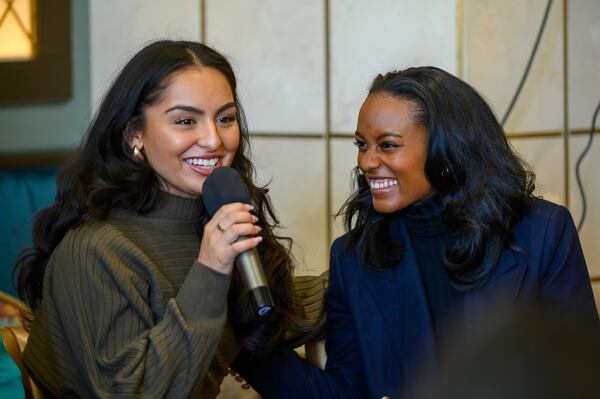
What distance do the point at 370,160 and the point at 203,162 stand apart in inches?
16.8

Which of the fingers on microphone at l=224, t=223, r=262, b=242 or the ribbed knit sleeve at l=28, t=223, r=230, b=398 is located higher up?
the fingers on microphone at l=224, t=223, r=262, b=242

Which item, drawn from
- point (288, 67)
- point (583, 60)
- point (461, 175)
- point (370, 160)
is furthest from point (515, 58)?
point (370, 160)

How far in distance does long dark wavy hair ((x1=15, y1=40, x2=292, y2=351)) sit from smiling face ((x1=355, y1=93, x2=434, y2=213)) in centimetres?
33

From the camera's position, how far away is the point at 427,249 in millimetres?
2055

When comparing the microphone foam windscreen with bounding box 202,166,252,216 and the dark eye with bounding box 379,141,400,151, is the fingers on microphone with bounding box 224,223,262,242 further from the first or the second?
the dark eye with bounding box 379,141,400,151

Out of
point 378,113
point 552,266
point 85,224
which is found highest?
point 378,113

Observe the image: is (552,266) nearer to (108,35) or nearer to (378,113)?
(378,113)

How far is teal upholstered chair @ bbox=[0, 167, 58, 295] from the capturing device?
2898 millimetres

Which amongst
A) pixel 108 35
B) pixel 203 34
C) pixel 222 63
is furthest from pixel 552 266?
pixel 108 35

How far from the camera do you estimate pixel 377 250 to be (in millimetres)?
2047

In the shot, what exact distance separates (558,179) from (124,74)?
2.03 metres

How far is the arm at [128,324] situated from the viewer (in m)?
1.48

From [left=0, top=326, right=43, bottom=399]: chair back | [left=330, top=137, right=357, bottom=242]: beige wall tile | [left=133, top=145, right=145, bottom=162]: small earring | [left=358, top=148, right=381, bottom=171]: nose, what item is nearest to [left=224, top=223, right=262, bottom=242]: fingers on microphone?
[left=133, top=145, right=145, bottom=162]: small earring

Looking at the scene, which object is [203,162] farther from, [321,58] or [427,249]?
[321,58]
